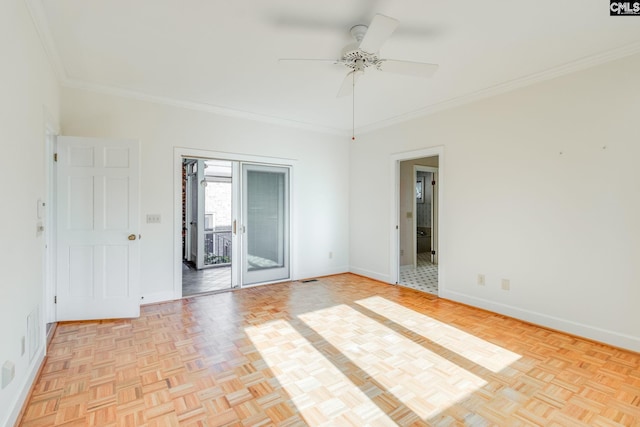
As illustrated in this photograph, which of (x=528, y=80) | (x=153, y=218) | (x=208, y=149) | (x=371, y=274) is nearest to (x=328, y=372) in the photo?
(x=153, y=218)

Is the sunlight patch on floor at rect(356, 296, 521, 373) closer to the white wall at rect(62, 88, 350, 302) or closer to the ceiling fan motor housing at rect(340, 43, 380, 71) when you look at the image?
the white wall at rect(62, 88, 350, 302)

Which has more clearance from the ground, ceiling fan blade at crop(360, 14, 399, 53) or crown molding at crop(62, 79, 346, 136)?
crown molding at crop(62, 79, 346, 136)

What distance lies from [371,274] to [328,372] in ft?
10.6

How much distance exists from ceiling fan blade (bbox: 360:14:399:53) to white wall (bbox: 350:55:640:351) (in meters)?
2.23

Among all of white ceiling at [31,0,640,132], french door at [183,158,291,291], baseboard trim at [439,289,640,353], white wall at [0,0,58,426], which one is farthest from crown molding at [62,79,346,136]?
baseboard trim at [439,289,640,353]

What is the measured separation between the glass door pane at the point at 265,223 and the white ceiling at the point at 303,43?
1394 millimetres

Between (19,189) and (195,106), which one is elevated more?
(195,106)

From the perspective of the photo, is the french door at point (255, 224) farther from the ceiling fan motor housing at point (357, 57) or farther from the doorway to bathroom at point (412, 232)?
the ceiling fan motor housing at point (357, 57)

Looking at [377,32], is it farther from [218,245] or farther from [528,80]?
[218,245]

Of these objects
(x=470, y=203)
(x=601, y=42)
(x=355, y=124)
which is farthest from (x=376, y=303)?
(x=601, y=42)

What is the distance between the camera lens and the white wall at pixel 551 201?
2807 millimetres

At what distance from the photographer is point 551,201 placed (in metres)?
3.25

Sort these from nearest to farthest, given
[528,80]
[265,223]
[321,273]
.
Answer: [528,80] < [265,223] < [321,273]

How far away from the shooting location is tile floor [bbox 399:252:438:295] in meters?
4.87
